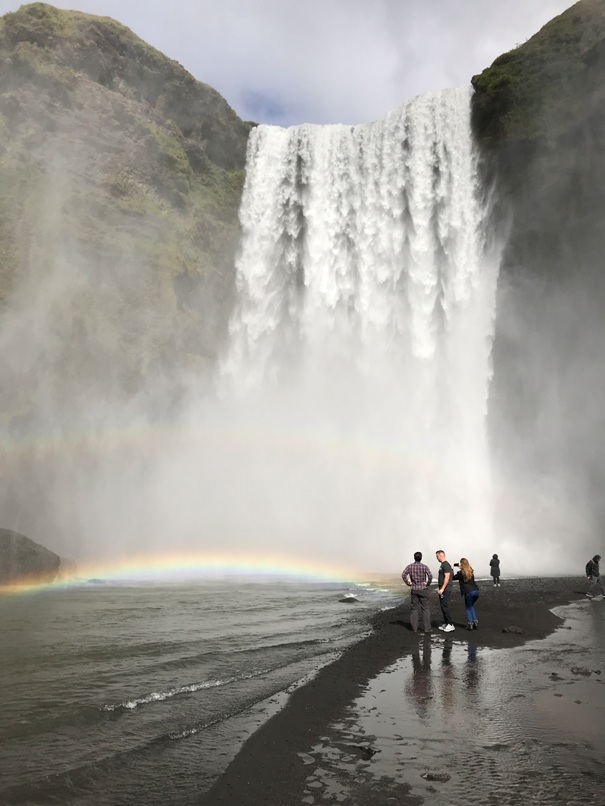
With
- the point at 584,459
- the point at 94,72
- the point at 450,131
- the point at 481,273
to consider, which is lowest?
the point at 584,459

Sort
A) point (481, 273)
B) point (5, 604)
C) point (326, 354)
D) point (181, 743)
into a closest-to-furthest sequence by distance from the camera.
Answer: point (181, 743)
point (5, 604)
point (481, 273)
point (326, 354)

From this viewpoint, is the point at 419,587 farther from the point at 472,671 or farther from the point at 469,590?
the point at 472,671

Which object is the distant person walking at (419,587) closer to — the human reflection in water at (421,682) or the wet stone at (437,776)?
the human reflection in water at (421,682)

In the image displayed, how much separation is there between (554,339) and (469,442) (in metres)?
8.73

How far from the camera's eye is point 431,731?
267 inches

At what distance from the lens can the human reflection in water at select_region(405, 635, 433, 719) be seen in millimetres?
7863

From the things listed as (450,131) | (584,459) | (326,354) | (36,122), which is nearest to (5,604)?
(326,354)

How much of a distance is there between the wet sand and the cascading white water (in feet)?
81.6

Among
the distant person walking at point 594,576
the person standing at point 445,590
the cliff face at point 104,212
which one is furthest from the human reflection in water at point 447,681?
the cliff face at point 104,212

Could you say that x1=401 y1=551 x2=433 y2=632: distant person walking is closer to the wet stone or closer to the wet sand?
the wet sand

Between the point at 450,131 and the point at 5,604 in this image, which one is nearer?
the point at 5,604

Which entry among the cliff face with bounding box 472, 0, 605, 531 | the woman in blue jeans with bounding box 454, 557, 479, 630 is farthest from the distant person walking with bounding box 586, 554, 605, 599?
the cliff face with bounding box 472, 0, 605, 531

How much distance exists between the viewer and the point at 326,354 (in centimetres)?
4284

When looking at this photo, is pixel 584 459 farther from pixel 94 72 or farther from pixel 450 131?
pixel 94 72
